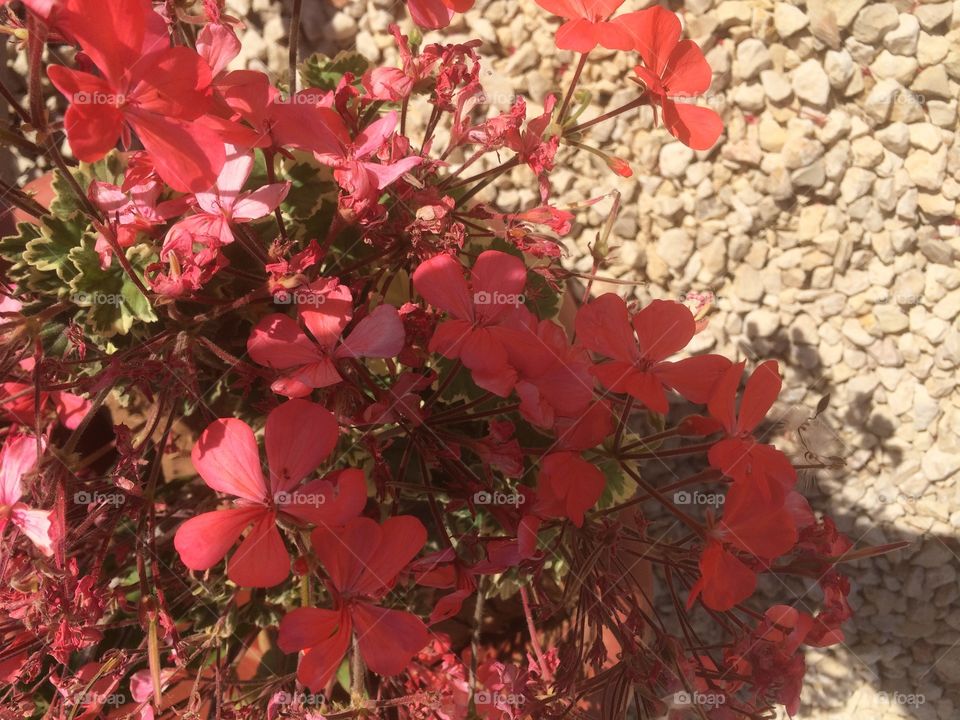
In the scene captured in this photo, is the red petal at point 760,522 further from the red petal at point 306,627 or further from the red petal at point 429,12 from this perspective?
the red petal at point 429,12

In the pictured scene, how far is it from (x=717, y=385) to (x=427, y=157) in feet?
1.62

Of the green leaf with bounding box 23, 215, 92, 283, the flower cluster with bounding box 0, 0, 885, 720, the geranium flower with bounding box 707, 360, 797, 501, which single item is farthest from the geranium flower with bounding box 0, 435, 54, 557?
the geranium flower with bounding box 707, 360, 797, 501

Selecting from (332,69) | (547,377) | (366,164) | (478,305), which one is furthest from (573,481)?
(332,69)

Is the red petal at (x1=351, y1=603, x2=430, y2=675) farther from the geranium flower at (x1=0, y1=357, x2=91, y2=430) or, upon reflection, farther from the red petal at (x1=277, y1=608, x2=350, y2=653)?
the geranium flower at (x1=0, y1=357, x2=91, y2=430)

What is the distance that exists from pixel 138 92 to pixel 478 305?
0.42m

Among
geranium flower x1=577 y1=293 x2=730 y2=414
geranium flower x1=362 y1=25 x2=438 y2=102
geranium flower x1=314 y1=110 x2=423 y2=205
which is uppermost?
geranium flower x1=362 y1=25 x2=438 y2=102

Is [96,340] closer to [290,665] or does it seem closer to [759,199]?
[290,665]

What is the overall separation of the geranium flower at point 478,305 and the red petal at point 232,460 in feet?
0.77

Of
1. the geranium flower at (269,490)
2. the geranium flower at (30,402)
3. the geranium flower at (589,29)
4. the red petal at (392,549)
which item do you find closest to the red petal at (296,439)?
the geranium flower at (269,490)

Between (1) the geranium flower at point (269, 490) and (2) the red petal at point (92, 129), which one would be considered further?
(1) the geranium flower at point (269, 490)

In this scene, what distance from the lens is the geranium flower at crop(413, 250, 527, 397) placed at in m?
0.87

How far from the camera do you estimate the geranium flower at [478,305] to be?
87 cm

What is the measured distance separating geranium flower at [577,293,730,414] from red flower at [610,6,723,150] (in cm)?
24

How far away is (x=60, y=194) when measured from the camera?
1.16 m
